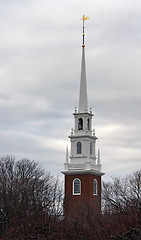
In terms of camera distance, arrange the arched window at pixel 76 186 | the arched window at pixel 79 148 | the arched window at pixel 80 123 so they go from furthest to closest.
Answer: the arched window at pixel 80 123
the arched window at pixel 79 148
the arched window at pixel 76 186

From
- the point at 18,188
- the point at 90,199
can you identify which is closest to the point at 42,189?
the point at 18,188

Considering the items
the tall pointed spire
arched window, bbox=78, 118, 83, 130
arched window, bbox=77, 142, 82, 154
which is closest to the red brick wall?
arched window, bbox=77, 142, 82, 154

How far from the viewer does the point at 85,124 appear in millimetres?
109375

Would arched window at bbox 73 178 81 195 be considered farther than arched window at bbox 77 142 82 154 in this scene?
No

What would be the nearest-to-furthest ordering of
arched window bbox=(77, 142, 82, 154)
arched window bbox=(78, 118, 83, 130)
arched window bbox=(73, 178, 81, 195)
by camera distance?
arched window bbox=(73, 178, 81, 195)
arched window bbox=(77, 142, 82, 154)
arched window bbox=(78, 118, 83, 130)

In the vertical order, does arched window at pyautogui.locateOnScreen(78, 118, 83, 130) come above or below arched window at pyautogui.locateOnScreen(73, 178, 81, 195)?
above

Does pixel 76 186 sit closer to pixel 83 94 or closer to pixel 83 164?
pixel 83 164

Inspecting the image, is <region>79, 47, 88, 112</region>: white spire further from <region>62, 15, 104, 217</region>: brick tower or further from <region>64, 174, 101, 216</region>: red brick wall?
<region>64, 174, 101, 216</region>: red brick wall

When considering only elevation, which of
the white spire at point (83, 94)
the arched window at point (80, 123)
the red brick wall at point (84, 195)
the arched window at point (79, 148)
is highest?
the white spire at point (83, 94)

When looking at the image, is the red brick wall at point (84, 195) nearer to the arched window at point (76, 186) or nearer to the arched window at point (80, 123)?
the arched window at point (76, 186)

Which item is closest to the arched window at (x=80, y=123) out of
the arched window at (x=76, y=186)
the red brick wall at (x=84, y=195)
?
the red brick wall at (x=84, y=195)

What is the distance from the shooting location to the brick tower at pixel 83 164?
107 metres

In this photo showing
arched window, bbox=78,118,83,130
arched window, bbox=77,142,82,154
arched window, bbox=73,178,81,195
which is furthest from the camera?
arched window, bbox=78,118,83,130

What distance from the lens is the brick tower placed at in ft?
351
